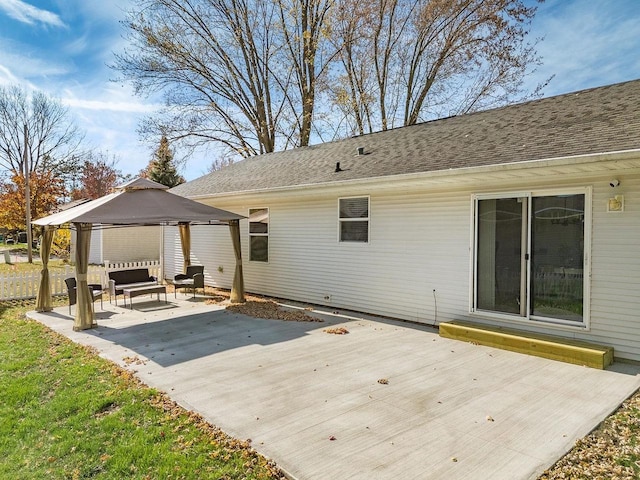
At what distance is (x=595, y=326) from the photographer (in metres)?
5.81

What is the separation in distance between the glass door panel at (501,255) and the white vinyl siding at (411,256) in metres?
0.21

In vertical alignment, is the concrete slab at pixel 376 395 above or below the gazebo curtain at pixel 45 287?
below

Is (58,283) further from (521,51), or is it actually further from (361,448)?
(521,51)

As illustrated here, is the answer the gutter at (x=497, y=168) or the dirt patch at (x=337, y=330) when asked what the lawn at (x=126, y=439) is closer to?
the gutter at (x=497, y=168)

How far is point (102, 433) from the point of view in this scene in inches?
142

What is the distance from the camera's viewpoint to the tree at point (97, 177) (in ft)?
114

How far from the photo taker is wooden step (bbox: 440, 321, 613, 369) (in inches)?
212

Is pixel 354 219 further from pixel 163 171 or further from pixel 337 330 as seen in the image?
pixel 163 171

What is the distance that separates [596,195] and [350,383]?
4.44m

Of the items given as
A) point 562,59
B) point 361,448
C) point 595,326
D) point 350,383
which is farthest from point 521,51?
point 361,448

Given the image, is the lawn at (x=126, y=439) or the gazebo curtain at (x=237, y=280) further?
the gazebo curtain at (x=237, y=280)

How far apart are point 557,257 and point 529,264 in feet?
1.33

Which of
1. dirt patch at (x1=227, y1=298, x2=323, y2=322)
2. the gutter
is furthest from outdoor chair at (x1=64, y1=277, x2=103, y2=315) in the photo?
the gutter

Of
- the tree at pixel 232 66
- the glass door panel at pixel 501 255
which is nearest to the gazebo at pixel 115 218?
the glass door panel at pixel 501 255
